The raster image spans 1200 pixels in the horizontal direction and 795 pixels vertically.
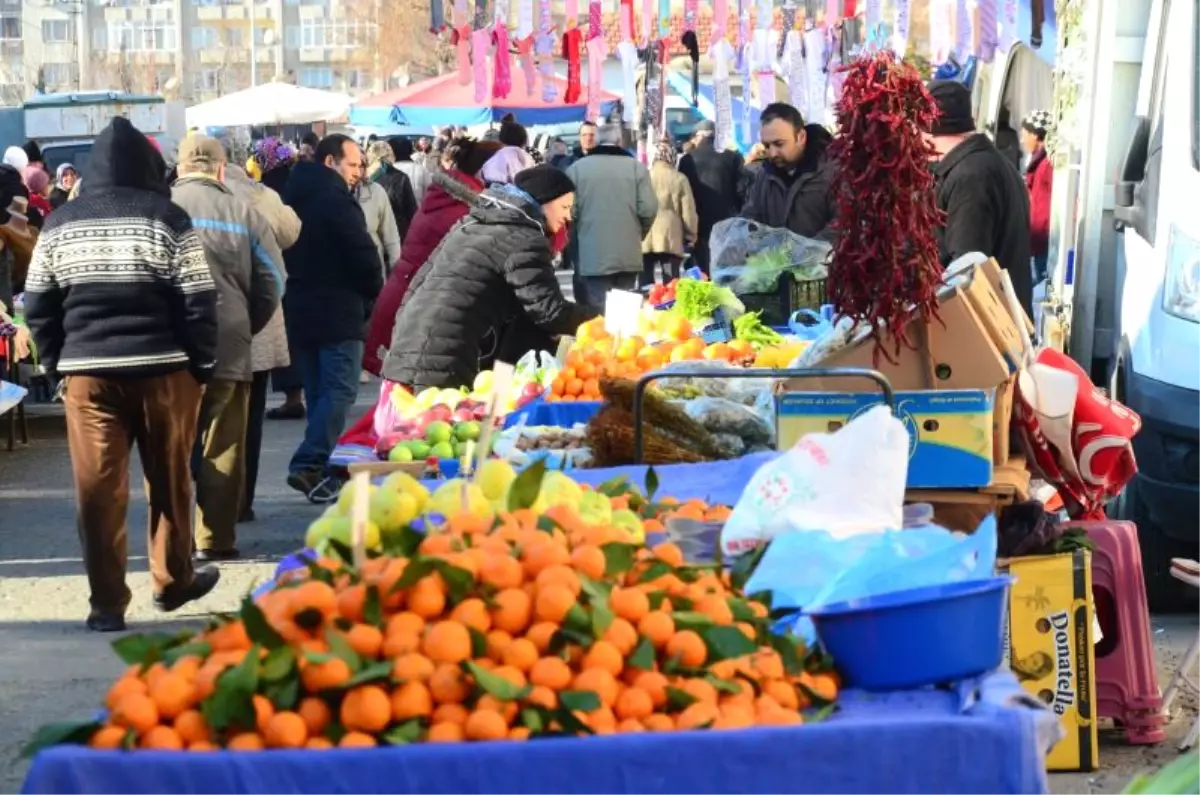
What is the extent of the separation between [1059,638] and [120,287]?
3.73 m

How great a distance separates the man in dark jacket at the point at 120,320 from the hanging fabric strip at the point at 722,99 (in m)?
14.0

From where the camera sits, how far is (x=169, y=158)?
21.0 meters

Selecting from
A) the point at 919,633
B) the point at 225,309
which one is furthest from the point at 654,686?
the point at 225,309

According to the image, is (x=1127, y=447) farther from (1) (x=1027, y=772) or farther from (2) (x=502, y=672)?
(2) (x=502, y=672)

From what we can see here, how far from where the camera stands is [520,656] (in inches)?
126

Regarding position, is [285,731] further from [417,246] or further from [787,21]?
[787,21]

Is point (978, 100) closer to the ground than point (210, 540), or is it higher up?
higher up

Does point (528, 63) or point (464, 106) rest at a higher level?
point (528, 63)

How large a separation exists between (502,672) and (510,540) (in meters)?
0.43

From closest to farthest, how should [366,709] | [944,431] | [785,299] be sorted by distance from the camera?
[366,709] → [944,431] → [785,299]

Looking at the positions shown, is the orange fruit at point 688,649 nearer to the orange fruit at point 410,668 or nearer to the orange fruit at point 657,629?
the orange fruit at point 657,629

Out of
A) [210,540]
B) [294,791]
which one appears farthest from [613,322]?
[294,791]

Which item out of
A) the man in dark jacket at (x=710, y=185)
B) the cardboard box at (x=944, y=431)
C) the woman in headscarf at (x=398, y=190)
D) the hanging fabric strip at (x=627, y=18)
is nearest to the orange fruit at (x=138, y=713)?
the cardboard box at (x=944, y=431)

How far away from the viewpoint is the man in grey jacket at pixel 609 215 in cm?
1468
